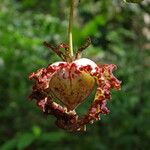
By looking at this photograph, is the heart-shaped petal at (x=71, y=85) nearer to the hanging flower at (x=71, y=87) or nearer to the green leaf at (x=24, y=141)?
the hanging flower at (x=71, y=87)

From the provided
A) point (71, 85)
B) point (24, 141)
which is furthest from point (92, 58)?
point (71, 85)

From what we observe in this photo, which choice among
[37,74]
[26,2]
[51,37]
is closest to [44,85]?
[37,74]

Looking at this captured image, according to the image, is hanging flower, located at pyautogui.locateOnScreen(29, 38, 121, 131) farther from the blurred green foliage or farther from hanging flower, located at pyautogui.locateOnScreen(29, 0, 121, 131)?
the blurred green foliage

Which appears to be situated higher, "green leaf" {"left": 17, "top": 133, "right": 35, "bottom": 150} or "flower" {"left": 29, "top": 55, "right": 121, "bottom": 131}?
"flower" {"left": 29, "top": 55, "right": 121, "bottom": 131}

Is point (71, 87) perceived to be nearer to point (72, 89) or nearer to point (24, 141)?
point (72, 89)

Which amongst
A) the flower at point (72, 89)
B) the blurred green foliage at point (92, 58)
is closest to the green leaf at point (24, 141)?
the blurred green foliage at point (92, 58)

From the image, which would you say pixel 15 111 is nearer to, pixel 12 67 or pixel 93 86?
pixel 12 67

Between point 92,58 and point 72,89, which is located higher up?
point 72,89

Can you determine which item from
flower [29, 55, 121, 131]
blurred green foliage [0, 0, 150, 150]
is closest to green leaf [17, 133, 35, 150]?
blurred green foliage [0, 0, 150, 150]
